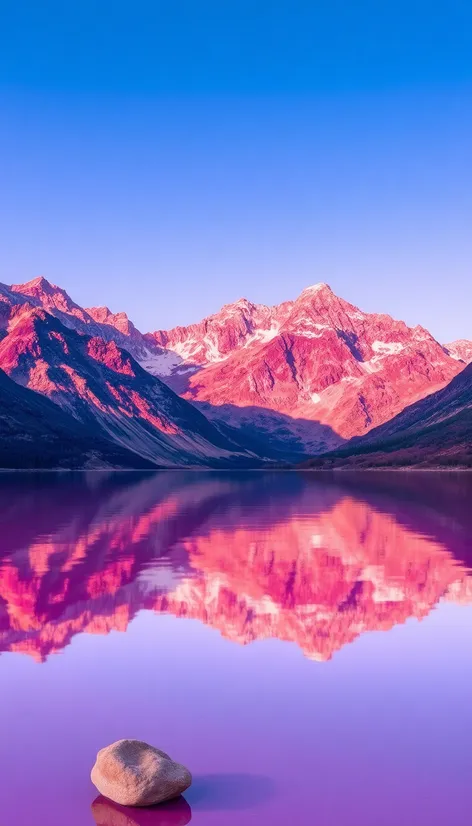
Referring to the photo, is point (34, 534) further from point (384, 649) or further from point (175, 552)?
point (384, 649)

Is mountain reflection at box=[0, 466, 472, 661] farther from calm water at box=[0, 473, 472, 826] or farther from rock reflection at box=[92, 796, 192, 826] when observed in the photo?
rock reflection at box=[92, 796, 192, 826]

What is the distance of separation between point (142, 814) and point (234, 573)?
30592mm

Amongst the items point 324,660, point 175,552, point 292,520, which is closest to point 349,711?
point 324,660

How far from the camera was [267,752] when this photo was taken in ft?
67.8

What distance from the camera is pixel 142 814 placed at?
17.6 metres

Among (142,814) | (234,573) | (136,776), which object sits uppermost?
(234,573)

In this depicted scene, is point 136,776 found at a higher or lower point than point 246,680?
lower

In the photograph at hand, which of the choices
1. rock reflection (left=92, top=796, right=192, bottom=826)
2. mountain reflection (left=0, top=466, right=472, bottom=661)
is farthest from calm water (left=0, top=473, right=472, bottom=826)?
mountain reflection (left=0, top=466, right=472, bottom=661)

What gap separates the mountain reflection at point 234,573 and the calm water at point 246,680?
184 millimetres

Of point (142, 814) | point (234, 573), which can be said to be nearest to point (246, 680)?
point (142, 814)

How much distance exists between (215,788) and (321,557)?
37412 millimetres

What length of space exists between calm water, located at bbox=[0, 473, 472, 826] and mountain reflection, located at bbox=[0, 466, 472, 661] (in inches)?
7.2

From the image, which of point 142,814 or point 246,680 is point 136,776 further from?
point 246,680

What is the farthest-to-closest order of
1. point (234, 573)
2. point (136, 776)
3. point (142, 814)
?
1. point (234, 573)
2. point (136, 776)
3. point (142, 814)
